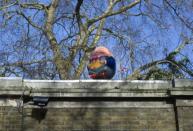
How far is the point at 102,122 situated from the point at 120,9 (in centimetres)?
1113

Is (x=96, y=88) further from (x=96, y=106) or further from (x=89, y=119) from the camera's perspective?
(x=89, y=119)

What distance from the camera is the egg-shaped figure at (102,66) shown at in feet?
41.3

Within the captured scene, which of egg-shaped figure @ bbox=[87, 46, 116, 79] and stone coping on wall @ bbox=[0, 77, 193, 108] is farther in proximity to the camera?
egg-shaped figure @ bbox=[87, 46, 116, 79]

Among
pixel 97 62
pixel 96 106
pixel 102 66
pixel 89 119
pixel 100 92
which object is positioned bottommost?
pixel 89 119

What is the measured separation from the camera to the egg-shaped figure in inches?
496

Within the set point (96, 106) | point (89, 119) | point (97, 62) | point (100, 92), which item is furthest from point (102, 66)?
point (89, 119)

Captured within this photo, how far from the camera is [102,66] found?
1259 centimetres

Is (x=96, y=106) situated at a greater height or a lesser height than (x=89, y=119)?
greater

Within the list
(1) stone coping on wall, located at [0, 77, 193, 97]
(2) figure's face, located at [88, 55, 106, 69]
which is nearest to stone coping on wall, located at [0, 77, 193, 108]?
(1) stone coping on wall, located at [0, 77, 193, 97]

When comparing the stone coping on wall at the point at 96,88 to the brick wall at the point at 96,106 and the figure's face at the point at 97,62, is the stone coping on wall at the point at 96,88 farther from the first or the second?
the figure's face at the point at 97,62

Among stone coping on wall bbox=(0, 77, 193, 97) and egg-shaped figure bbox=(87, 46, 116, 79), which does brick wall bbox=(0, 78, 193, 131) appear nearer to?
stone coping on wall bbox=(0, 77, 193, 97)

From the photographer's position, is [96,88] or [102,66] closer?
[96,88]

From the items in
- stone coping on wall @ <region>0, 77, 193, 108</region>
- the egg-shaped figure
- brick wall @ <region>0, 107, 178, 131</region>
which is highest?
the egg-shaped figure

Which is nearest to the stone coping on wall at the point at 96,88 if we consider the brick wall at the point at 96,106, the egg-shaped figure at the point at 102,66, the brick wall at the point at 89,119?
the brick wall at the point at 96,106
